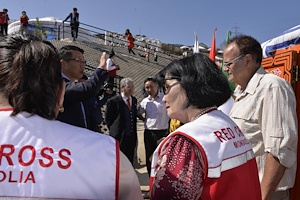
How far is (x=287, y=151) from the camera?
73.3 inches

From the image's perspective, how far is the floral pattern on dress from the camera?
112cm

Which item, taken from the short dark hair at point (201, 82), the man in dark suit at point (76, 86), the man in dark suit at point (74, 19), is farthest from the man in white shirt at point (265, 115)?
the man in dark suit at point (74, 19)

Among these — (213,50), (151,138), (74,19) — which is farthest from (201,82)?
(74,19)

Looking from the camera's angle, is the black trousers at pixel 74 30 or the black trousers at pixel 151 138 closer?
the black trousers at pixel 151 138

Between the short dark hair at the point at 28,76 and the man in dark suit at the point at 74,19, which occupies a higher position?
the man in dark suit at the point at 74,19

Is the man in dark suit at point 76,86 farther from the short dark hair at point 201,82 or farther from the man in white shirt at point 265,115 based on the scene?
the short dark hair at point 201,82

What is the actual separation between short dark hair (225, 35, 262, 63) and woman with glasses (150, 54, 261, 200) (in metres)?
0.82

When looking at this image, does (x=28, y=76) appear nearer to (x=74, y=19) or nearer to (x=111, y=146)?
(x=111, y=146)

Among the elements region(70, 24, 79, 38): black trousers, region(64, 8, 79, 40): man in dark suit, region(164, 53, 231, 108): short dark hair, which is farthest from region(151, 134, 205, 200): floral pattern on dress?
region(70, 24, 79, 38): black trousers

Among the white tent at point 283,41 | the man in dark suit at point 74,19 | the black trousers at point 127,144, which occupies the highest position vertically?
the man in dark suit at point 74,19

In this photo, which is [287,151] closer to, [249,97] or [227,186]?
[249,97]

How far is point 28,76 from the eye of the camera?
3.31ft

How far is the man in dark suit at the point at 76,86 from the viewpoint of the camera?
2.73 meters

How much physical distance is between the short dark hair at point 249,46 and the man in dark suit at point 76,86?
1269 mm
